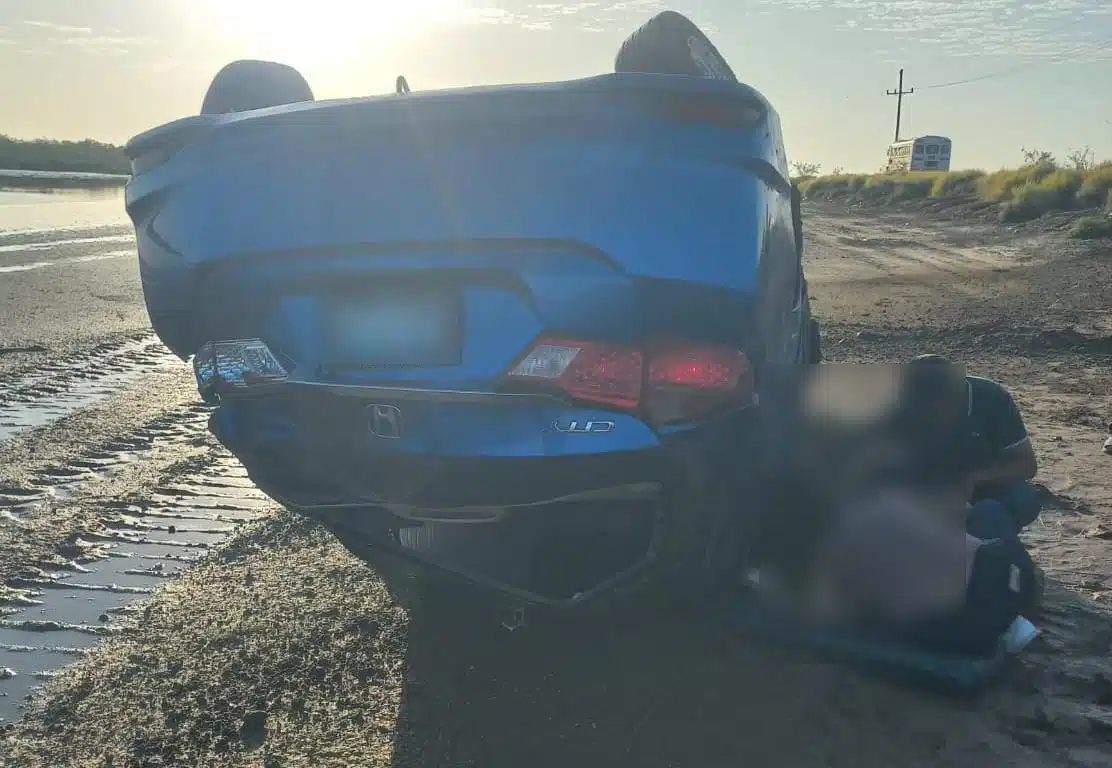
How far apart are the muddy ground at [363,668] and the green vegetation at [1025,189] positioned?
16.9 m

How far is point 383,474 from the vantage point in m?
2.58

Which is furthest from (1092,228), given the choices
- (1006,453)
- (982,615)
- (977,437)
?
(982,615)

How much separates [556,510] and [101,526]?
2792 mm

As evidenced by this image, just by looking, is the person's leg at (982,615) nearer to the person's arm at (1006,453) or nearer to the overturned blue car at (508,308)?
the person's arm at (1006,453)

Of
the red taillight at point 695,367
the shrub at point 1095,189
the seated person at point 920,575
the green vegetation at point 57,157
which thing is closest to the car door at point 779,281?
the red taillight at point 695,367

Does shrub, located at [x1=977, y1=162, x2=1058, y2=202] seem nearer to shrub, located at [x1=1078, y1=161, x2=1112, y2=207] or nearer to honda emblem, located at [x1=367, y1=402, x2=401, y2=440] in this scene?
shrub, located at [x1=1078, y1=161, x2=1112, y2=207]

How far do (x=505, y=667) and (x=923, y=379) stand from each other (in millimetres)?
1567

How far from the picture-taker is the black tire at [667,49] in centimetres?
344

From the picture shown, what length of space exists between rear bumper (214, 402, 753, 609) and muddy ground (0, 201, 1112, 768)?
1.44ft

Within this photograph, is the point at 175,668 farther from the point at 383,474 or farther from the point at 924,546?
the point at 924,546

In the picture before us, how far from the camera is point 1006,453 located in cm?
352

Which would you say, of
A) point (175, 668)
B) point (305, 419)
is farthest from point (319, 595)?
point (305, 419)

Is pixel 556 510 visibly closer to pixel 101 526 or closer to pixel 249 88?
pixel 249 88

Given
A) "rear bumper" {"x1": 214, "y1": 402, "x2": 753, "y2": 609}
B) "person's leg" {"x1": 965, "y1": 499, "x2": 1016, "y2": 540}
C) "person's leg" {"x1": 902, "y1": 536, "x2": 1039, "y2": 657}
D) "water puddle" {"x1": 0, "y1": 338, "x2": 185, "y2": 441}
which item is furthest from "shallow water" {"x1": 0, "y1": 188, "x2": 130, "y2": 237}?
"person's leg" {"x1": 902, "y1": 536, "x2": 1039, "y2": 657}
